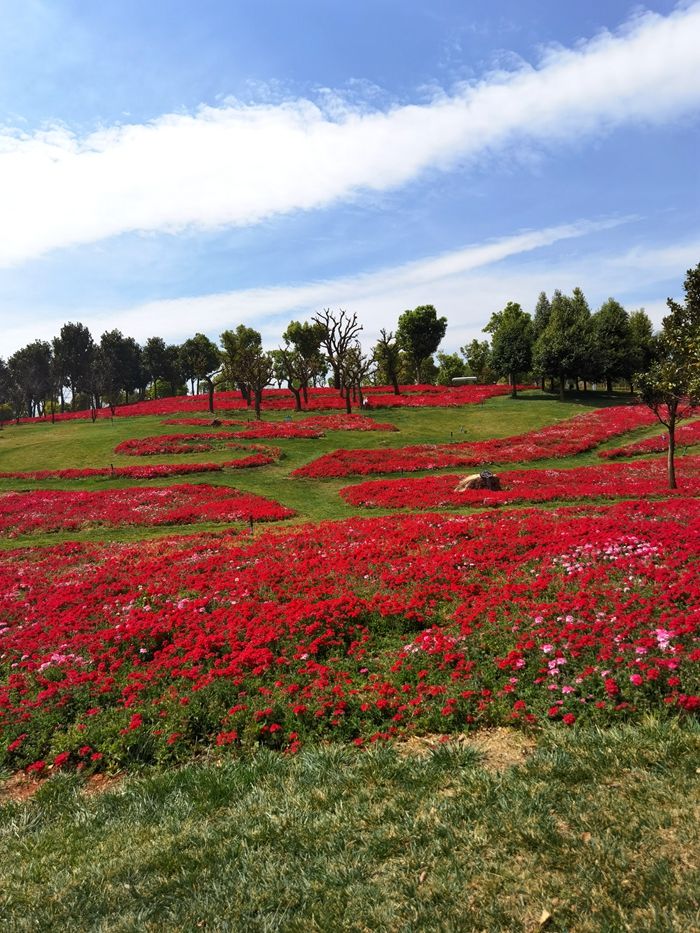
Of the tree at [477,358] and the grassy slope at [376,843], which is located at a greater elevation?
the tree at [477,358]

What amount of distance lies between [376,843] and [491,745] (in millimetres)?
2756

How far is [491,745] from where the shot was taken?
7906 mm

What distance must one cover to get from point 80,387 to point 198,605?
115 meters

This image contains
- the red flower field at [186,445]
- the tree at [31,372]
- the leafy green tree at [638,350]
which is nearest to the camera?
the red flower field at [186,445]

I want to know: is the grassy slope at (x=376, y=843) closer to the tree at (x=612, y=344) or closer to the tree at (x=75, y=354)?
the tree at (x=612, y=344)

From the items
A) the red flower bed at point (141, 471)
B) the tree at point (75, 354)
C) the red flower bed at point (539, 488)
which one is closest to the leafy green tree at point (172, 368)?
the tree at point (75, 354)

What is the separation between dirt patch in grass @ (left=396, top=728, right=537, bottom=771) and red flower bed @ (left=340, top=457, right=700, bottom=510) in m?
19.4

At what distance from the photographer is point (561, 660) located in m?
9.27

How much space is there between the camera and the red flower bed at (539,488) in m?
26.8

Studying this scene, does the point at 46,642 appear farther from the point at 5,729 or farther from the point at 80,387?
the point at 80,387

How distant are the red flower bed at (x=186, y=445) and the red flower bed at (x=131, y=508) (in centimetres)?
1117

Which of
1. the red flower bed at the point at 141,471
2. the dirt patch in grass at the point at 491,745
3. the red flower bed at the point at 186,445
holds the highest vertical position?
the red flower bed at the point at 186,445

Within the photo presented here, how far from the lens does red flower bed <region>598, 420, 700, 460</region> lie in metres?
39.3

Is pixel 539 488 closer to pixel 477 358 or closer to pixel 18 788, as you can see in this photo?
pixel 18 788
